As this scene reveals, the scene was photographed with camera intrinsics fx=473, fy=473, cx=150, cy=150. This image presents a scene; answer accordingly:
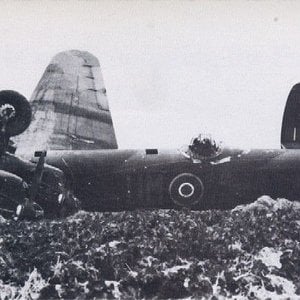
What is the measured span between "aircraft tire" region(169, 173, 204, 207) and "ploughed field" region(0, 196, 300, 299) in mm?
1500

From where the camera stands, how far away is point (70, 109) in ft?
57.2

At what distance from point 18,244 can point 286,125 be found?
10445 millimetres

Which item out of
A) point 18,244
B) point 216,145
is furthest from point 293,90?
point 18,244

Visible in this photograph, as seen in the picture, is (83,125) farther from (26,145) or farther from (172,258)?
(172,258)

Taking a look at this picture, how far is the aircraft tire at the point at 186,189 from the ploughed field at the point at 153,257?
4.92 feet

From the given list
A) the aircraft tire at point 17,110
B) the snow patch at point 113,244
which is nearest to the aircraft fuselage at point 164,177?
the aircraft tire at point 17,110

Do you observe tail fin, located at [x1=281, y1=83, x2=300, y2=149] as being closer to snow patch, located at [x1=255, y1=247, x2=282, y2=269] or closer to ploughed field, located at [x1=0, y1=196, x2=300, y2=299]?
ploughed field, located at [x1=0, y1=196, x2=300, y2=299]

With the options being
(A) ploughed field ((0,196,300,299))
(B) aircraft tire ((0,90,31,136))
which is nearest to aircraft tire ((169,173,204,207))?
(A) ploughed field ((0,196,300,299))

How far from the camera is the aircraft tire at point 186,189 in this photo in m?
13.5

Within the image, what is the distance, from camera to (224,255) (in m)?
9.41

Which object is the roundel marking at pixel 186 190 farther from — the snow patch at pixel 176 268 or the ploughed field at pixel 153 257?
the snow patch at pixel 176 268

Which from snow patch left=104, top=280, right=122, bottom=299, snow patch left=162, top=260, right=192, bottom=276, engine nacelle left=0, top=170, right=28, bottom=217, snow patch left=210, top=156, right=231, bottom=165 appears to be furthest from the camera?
snow patch left=210, top=156, right=231, bottom=165

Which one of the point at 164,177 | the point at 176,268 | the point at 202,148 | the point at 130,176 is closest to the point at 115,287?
the point at 176,268

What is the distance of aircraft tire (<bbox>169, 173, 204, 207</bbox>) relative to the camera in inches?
533
